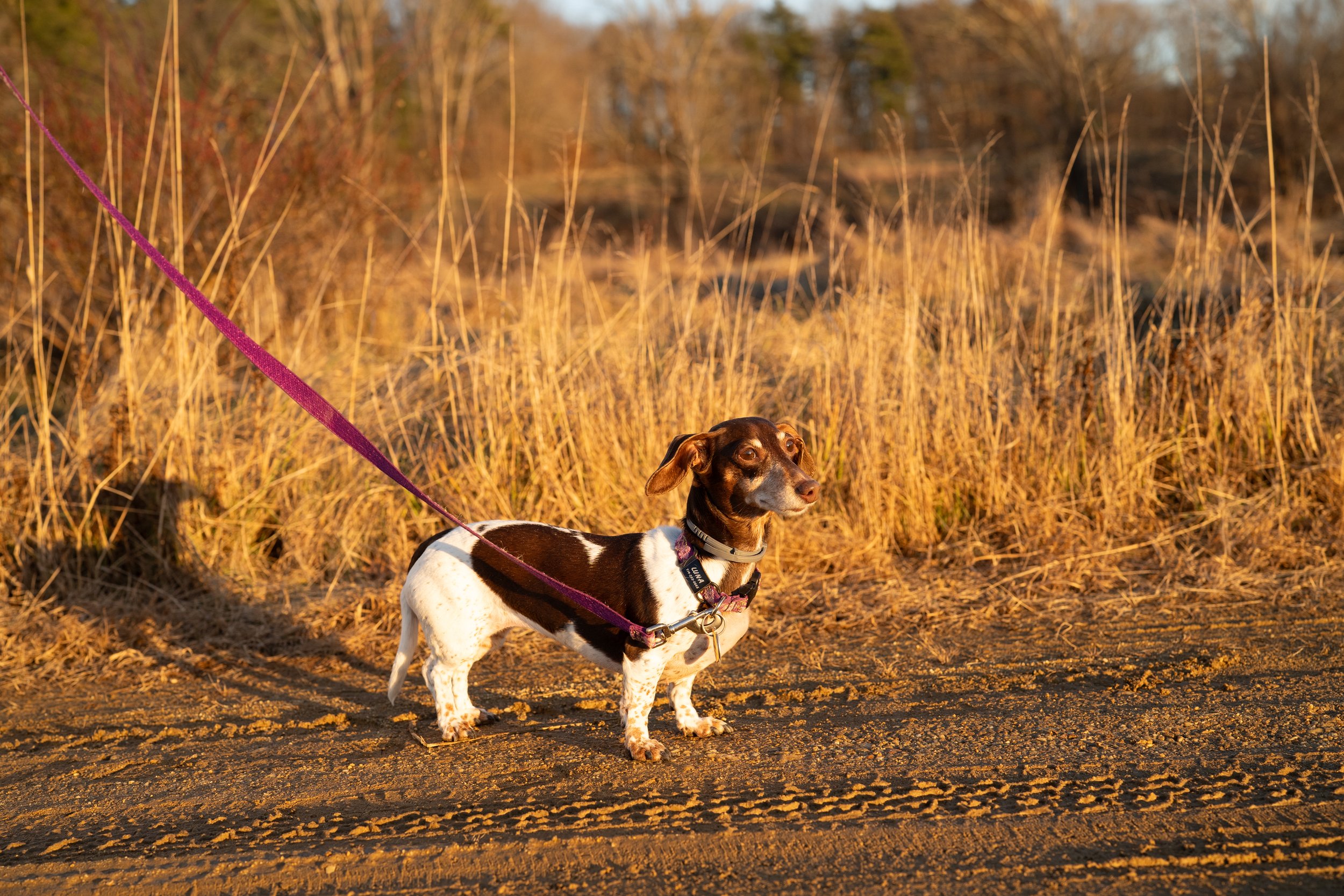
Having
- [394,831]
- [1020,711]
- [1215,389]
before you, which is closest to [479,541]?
[394,831]

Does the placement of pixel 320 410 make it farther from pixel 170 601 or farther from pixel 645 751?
pixel 170 601

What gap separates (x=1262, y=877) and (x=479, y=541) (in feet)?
6.94

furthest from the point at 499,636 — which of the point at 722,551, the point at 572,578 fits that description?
the point at 722,551

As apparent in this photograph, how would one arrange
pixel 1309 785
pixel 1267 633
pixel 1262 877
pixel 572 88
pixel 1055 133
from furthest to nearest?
1. pixel 572 88
2. pixel 1055 133
3. pixel 1267 633
4. pixel 1309 785
5. pixel 1262 877

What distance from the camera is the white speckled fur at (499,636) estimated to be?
9.09ft

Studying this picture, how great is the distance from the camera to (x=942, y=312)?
5047 mm

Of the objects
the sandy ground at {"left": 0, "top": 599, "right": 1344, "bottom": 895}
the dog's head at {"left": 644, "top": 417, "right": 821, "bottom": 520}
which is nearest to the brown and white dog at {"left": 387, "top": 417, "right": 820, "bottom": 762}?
the dog's head at {"left": 644, "top": 417, "right": 821, "bottom": 520}

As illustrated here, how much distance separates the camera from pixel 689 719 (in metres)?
2.96

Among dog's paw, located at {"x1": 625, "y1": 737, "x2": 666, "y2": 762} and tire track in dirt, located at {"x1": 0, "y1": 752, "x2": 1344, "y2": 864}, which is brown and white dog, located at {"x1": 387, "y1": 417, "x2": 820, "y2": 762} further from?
tire track in dirt, located at {"x1": 0, "y1": 752, "x2": 1344, "y2": 864}

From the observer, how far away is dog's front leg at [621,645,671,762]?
2.76 m

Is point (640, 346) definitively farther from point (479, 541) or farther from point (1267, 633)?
point (1267, 633)

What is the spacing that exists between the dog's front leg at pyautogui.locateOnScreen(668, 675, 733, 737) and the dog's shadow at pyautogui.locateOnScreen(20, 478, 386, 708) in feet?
3.71

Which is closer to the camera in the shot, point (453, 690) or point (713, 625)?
point (713, 625)

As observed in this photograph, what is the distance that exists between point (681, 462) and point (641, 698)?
0.66 meters
